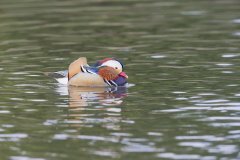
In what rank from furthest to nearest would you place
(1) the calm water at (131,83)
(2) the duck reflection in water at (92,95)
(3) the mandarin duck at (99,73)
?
(3) the mandarin duck at (99,73), (2) the duck reflection in water at (92,95), (1) the calm water at (131,83)

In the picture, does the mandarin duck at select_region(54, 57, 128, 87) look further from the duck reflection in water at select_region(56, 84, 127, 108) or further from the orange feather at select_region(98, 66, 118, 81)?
the duck reflection in water at select_region(56, 84, 127, 108)

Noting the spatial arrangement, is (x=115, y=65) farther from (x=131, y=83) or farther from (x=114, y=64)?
(x=131, y=83)

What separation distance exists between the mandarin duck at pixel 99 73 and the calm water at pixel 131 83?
0.22 metres

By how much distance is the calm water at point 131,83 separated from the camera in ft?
39.9

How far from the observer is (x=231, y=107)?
47.2 feet

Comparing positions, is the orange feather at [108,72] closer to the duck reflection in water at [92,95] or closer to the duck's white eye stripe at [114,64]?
the duck's white eye stripe at [114,64]

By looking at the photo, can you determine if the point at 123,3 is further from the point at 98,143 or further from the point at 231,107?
the point at 98,143

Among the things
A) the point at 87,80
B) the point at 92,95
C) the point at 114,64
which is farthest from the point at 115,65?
the point at 92,95

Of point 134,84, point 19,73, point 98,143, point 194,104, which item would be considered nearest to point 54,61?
point 19,73

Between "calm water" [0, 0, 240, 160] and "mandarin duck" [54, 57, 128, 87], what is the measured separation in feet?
0.72

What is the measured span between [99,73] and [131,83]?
2.10ft

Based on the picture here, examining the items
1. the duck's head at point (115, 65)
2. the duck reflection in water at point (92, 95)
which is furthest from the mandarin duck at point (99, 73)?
the duck reflection in water at point (92, 95)

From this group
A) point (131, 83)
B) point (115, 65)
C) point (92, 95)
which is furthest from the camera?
point (131, 83)

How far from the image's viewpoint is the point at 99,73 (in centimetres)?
1686
